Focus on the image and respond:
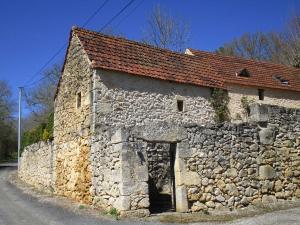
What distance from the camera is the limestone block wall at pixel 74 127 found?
13.0 metres

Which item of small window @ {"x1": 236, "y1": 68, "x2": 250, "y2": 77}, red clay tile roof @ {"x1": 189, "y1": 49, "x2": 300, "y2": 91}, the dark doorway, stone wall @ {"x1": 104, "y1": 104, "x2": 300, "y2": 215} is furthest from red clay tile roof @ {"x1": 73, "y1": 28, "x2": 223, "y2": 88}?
stone wall @ {"x1": 104, "y1": 104, "x2": 300, "y2": 215}

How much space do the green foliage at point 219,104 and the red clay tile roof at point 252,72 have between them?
3.68ft

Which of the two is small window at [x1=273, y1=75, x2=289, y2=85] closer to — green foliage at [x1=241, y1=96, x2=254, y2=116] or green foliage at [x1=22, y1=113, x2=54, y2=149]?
green foliage at [x1=241, y1=96, x2=254, y2=116]

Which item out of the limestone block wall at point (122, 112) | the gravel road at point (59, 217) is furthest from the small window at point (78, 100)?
the gravel road at point (59, 217)

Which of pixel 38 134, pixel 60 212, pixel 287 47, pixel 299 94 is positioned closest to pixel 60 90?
pixel 38 134

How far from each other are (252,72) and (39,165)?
12.3 meters

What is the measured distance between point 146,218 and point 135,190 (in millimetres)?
749

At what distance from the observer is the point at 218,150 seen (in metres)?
10.6

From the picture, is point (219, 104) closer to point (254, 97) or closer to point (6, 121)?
point (254, 97)

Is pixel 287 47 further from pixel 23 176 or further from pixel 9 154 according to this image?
pixel 9 154

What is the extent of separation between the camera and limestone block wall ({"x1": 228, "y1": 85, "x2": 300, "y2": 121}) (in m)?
17.4

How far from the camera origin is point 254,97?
18531 mm

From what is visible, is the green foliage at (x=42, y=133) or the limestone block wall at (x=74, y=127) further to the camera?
the green foliage at (x=42, y=133)

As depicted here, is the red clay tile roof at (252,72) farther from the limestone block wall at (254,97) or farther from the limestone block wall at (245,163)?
the limestone block wall at (245,163)
